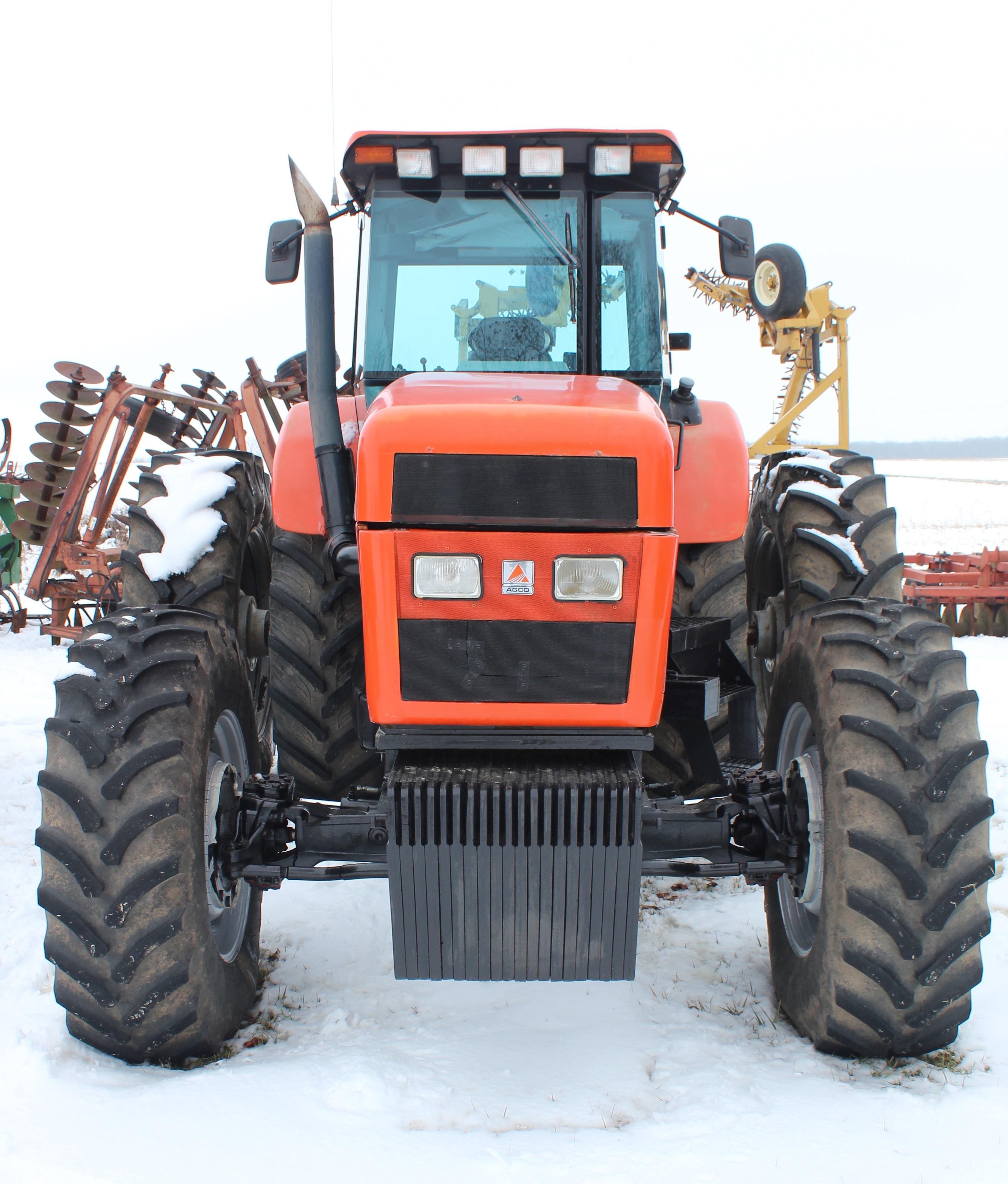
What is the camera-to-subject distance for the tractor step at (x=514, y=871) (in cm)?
264

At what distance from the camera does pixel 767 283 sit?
38.7ft

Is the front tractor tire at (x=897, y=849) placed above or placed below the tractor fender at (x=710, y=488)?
below

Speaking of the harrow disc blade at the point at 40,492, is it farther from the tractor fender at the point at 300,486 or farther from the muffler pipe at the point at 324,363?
the muffler pipe at the point at 324,363

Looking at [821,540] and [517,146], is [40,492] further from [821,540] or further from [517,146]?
[821,540]

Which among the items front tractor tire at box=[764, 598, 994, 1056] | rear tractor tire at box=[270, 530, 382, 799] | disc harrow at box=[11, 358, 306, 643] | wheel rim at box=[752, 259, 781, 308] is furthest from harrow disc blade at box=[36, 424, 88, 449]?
front tractor tire at box=[764, 598, 994, 1056]

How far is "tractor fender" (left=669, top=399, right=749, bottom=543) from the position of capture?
3.46m

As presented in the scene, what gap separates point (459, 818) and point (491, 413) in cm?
103

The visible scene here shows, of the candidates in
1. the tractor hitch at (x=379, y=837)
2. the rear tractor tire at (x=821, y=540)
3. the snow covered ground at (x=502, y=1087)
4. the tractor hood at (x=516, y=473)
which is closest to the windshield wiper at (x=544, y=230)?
the tractor hood at (x=516, y=473)

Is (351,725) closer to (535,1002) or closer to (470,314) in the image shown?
(535,1002)

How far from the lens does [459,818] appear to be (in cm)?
265

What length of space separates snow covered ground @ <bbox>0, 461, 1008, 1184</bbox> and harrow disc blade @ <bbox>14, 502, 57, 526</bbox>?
338 inches

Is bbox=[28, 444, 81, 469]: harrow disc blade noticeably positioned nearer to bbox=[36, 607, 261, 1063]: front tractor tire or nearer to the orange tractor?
the orange tractor

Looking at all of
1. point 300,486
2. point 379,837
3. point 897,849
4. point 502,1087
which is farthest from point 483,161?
point 502,1087

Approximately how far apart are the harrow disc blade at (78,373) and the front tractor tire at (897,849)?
378 inches
